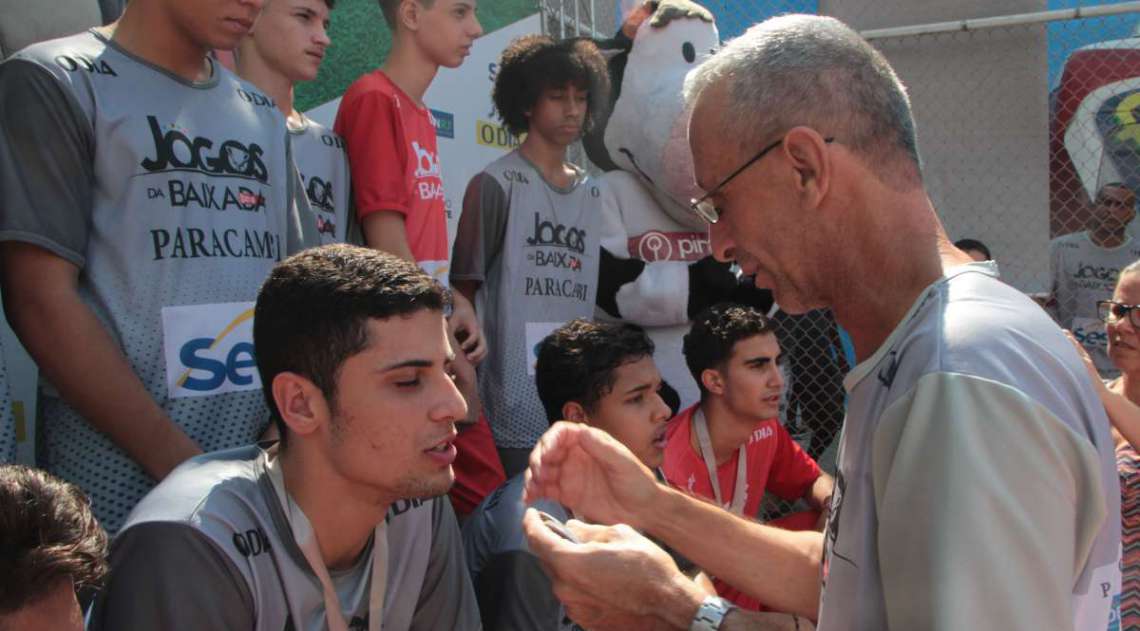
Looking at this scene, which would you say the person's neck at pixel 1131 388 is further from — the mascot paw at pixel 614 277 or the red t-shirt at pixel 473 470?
the red t-shirt at pixel 473 470

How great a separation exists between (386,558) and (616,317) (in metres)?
2.57

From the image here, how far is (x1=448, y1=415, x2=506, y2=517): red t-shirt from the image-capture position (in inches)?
140

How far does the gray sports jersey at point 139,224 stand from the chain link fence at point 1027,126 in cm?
447

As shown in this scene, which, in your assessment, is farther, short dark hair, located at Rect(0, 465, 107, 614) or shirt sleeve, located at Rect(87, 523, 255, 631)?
shirt sleeve, located at Rect(87, 523, 255, 631)

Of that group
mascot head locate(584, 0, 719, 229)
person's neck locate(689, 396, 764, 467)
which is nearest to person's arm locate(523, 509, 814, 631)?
person's neck locate(689, 396, 764, 467)

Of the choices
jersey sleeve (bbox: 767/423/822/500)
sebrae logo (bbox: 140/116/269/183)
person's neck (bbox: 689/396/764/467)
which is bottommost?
jersey sleeve (bbox: 767/423/822/500)

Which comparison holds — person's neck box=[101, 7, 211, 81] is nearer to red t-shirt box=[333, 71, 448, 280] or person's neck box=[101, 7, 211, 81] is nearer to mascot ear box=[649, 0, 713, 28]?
red t-shirt box=[333, 71, 448, 280]

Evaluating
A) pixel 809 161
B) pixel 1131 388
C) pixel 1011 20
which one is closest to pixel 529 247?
pixel 1131 388

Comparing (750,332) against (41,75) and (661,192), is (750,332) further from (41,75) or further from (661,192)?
(41,75)

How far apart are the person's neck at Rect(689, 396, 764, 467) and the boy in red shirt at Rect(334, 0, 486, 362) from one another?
1.23 metres

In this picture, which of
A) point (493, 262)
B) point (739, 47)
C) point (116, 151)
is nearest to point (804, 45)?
point (739, 47)

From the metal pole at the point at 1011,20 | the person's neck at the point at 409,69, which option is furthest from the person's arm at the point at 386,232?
the metal pole at the point at 1011,20

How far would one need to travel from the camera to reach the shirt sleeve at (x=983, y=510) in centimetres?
117

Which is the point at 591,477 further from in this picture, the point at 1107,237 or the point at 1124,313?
the point at 1107,237
